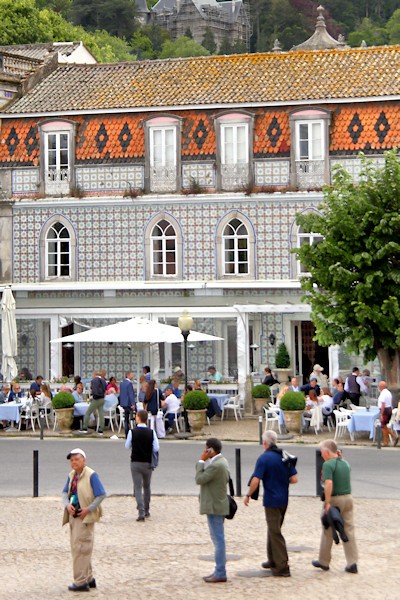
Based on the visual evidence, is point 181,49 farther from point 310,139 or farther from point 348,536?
point 348,536

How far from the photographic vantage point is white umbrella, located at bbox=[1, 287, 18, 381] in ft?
139

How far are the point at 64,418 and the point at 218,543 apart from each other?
60.1 feet

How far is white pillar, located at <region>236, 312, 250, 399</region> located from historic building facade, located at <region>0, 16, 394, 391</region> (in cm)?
105

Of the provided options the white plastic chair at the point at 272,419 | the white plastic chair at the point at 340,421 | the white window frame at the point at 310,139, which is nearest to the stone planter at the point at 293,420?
the white plastic chair at the point at 272,419

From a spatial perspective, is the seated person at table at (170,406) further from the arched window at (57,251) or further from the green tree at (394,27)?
the green tree at (394,27)

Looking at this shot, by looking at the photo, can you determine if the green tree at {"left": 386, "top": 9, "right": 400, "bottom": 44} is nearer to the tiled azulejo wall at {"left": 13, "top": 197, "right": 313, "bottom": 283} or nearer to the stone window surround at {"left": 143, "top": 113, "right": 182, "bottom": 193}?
the stone window surround at {"left": 143, "top": 113, "right": 182, "bottom": 193}

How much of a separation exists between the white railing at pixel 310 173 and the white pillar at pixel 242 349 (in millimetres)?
4568

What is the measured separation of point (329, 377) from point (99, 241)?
7.98m

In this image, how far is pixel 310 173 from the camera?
43375 mm

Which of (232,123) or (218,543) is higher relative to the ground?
(232,123)

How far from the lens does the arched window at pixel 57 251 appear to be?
1786 inches

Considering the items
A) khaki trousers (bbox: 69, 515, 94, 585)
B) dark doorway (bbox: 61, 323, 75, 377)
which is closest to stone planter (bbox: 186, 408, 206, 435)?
dark doorway (bbox: 61, 323, 75, 377)

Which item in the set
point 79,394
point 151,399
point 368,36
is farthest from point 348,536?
point 368,36

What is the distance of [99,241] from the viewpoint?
45.0 m
